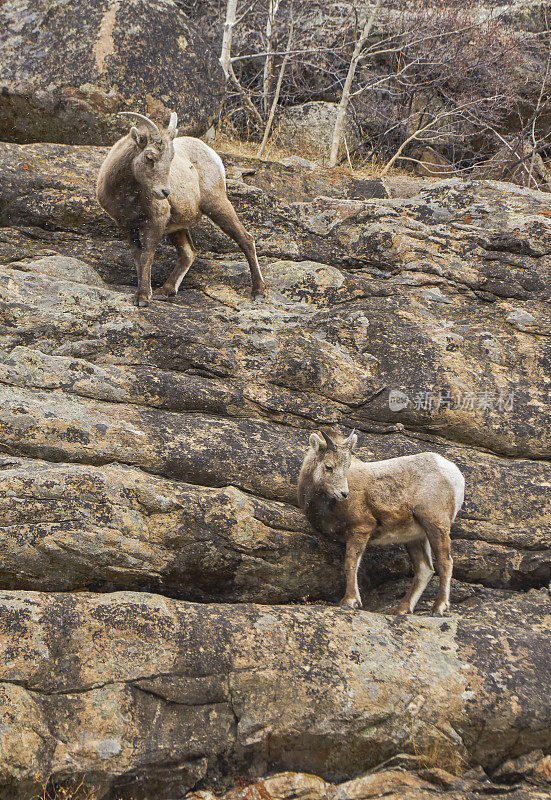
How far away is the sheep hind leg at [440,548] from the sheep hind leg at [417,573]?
0.18 metres

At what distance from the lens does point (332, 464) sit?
7.20m

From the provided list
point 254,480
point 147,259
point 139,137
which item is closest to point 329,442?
point 254,480

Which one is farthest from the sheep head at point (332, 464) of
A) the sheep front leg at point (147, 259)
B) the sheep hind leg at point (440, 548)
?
the sheep front leg at point (147, 259)

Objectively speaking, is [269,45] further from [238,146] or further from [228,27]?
[238,146]

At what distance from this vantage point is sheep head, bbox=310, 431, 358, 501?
7117 mm

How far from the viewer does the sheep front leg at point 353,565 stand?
7.12 meters

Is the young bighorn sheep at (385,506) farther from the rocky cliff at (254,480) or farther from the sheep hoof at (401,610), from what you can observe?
the rocky cliff at (254,480)

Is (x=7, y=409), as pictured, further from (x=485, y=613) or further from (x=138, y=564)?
(x=485, y=613)

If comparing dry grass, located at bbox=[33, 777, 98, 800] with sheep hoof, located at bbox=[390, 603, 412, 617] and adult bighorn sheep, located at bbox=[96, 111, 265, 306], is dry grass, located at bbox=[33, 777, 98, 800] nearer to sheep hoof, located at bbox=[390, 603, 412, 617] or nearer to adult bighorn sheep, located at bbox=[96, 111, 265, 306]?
sheep hoof, located at bbox=[390, 603, 412, 617]

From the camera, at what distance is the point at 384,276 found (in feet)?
37.4

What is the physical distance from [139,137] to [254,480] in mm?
4408

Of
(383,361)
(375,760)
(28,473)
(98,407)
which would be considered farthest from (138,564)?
(383,361)

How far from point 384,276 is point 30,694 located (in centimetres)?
780

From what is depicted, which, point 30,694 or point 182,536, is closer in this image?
point 30,694
